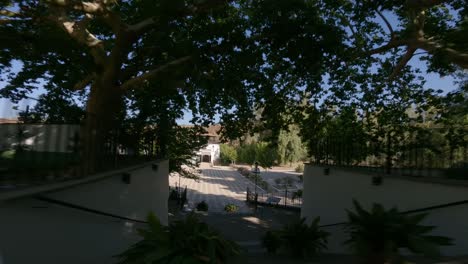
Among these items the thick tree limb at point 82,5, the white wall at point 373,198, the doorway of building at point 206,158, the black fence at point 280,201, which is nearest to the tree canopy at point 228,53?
the thick tree limb at point 82,5

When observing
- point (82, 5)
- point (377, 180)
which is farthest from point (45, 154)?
point (377, 180)

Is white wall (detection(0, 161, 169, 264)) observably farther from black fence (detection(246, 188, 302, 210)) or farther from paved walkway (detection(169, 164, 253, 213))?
black fence (detection(246, 188, 302, 210))

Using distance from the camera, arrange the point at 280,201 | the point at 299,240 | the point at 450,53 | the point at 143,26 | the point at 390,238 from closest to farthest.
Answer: the point at 390,238, the point at 450,53, the point at 143,26, the point at 299,240, the point at 280,201

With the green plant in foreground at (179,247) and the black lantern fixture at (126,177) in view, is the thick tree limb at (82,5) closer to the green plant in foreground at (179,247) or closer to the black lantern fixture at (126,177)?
the black lantern fixture at (126,177)

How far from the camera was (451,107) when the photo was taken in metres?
10.3

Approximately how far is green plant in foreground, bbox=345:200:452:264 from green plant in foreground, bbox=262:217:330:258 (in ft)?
12.7

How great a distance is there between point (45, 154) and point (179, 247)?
2.64 m

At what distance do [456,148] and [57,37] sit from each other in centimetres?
1092

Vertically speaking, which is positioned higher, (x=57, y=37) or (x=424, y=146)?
(x=57, y=37)

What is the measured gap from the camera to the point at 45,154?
5.01 metres

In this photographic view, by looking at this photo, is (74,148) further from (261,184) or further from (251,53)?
(261,184)

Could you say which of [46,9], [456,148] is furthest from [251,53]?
[456,148]

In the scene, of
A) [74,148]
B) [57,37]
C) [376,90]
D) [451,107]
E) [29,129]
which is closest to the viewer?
[29,129]

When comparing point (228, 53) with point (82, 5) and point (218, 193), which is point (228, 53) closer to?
point (82, 5)
